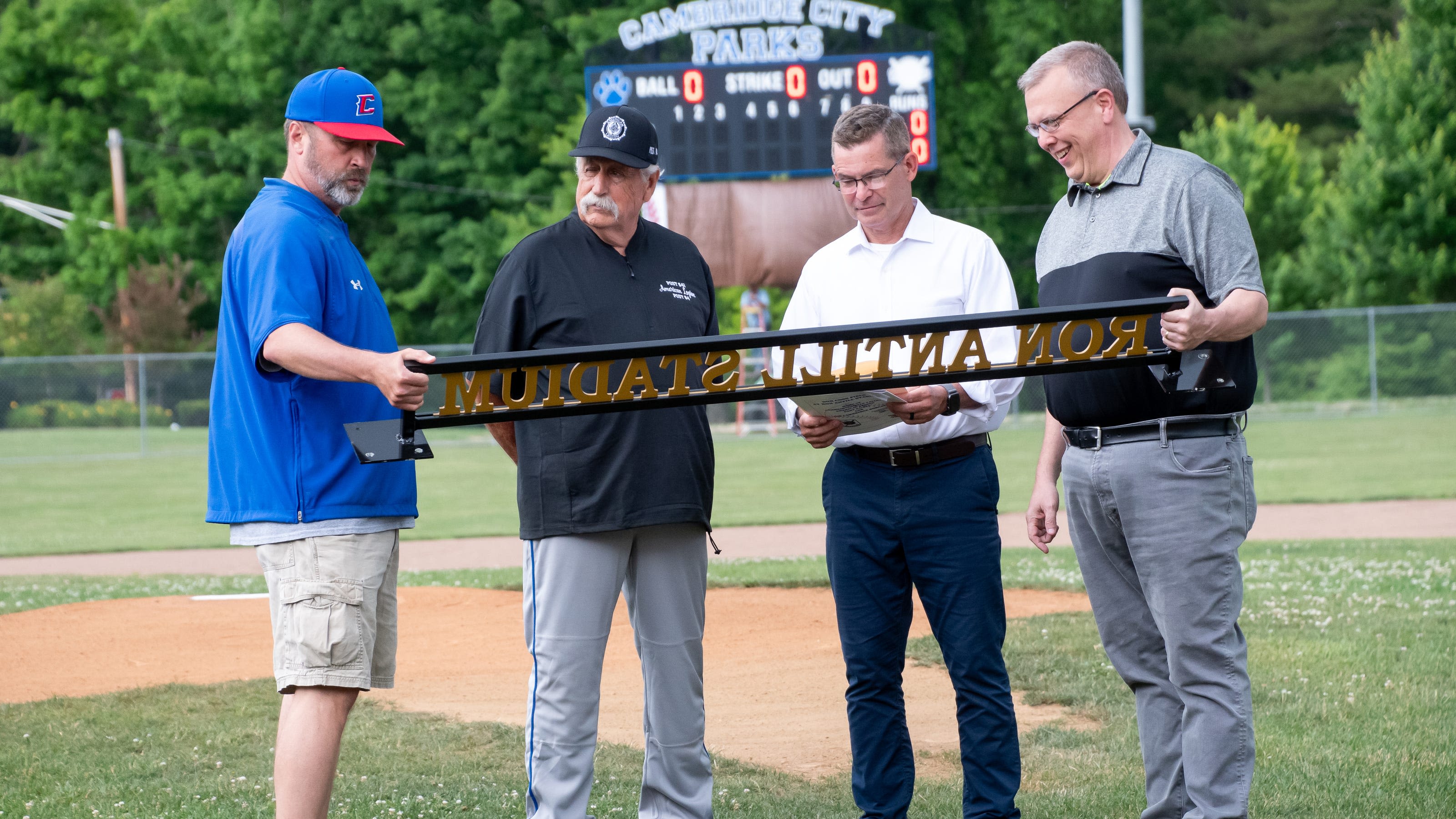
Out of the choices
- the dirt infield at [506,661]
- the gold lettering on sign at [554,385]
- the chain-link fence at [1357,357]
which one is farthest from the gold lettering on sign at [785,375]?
the chain-link fence at [1357,357]

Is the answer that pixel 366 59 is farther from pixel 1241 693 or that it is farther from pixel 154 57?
pixel 1241 693

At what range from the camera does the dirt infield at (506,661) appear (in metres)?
→ 5.85

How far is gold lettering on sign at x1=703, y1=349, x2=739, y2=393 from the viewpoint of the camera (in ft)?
10.8

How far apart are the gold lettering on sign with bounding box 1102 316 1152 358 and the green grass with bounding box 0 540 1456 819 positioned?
1.85m

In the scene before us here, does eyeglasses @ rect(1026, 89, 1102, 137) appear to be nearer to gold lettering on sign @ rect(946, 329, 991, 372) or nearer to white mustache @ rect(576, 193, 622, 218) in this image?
gold lettering on sign @ rect(946, 329, 991, 372)

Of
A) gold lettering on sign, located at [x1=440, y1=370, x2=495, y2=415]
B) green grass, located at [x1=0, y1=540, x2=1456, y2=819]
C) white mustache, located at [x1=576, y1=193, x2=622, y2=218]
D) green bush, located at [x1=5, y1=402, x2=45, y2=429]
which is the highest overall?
white mustache, located at [x1=576, y1=193, x2=622, y2=218]

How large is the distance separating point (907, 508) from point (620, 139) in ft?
4.64

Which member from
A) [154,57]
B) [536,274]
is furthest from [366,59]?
[536,274]

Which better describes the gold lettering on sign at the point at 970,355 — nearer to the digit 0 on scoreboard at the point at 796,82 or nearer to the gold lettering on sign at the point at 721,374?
the gold lettering on sign at the point at 721,374

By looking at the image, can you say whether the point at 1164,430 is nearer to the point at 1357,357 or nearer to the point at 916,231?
the point at 916,231

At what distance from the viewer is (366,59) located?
134ft

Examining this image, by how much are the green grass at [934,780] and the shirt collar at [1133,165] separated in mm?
2082

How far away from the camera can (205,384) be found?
85.2ft

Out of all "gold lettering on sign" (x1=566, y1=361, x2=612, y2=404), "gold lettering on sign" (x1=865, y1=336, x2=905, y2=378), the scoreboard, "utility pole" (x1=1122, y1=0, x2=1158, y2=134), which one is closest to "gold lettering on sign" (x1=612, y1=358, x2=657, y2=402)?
"gold lettering on sign" (x1=566, y1=361, x2=612, y2=404)
